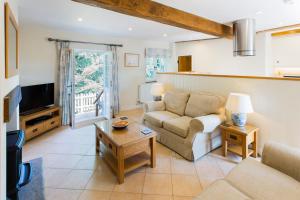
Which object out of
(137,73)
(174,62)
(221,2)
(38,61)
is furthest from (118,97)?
(221,2)

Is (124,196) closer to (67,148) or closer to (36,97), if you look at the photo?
(67,148)

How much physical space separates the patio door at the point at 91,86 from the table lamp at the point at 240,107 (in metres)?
3.54

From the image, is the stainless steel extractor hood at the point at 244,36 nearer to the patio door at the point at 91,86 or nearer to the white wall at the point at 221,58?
the white wall at the point at 221,58

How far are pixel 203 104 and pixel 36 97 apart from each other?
11.3 feet

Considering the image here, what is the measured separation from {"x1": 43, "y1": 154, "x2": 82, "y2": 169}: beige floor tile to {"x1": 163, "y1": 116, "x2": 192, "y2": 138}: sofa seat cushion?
1540 millimetres

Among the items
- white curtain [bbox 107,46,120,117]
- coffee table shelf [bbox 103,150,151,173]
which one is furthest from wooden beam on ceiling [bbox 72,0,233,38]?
white curtain [bbox 107,46,120,117]

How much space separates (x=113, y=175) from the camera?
2332mm

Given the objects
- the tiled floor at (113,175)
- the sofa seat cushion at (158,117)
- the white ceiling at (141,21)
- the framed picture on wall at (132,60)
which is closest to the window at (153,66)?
the framed picture on wall at (132,60)

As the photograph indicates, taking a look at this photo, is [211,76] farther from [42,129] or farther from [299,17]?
[42,129]

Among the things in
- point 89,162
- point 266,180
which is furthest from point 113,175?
point 266,180

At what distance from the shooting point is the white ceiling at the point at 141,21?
256 cm

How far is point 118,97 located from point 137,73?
1122 millimetres

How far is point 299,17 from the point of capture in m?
3.26

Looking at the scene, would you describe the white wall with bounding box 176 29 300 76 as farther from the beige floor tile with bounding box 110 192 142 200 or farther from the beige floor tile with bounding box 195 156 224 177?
the beige floor tile with bounding box 110 192 142 200
